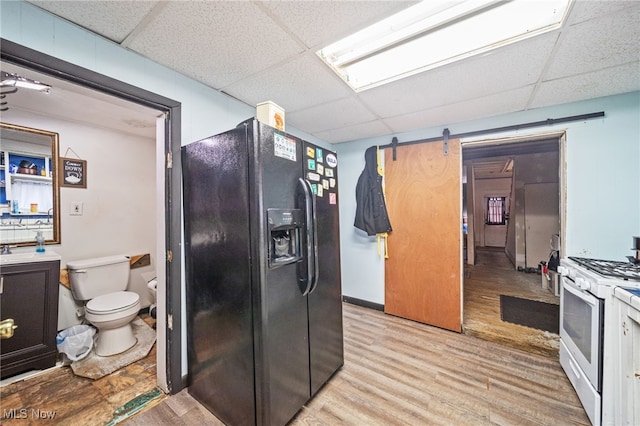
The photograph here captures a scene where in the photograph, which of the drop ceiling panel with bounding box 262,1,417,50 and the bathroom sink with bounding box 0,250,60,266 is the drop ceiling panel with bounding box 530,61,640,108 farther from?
the bathroom sink with bounding box 0,250,60,266

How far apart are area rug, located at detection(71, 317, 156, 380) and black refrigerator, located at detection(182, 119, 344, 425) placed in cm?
85

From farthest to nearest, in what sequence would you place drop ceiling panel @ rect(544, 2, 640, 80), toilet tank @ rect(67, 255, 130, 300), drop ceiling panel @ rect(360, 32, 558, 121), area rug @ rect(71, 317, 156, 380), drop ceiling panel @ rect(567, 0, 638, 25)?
1. toilet tank @ rect(67, 255, 130, 300)
2. area rug @ rect(71, 317, 156, 380)
3. drop ceiling panel @ rect(360, 32, 558, 121)
4. drop ceiling panel @ rect(544, 2, 640, 80)
5. drop ceiling panel @ rect(567, 0, 638, 25)

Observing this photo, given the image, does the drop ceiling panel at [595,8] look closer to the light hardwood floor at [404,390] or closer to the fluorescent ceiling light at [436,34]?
the fluorescent ceiling light at [436,34]

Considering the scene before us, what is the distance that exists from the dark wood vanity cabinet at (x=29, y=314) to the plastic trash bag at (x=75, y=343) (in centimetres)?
7

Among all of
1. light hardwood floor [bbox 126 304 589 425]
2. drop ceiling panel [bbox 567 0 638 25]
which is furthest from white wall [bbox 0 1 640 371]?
drop ceiling panel [bbox 567 0 638 25]

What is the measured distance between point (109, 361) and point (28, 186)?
1.84m

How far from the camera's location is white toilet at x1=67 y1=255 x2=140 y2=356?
213 centimetres

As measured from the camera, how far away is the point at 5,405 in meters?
1.57

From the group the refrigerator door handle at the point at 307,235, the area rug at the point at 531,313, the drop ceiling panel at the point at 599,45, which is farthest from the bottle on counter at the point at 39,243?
the area rug at the point at 531,313

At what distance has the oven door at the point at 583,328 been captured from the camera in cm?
140

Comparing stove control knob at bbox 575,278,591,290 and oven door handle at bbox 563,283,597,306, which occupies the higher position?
stove control knob at bbox 575,278,591,290

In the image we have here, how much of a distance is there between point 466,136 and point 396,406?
8.46ft

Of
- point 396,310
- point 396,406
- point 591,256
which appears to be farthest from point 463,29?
point 396,310

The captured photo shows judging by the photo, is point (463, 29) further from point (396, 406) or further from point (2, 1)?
point (396, 406)
